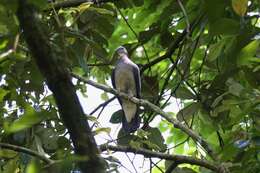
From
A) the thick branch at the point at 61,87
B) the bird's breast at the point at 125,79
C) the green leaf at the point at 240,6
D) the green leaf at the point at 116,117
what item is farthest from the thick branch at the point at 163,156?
the bird's breast at the point at 125,79

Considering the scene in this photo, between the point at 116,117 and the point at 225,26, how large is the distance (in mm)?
1947

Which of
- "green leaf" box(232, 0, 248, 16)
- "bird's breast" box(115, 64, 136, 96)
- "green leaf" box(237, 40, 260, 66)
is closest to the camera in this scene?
"green leaf" box(237, 40, 260, 66)

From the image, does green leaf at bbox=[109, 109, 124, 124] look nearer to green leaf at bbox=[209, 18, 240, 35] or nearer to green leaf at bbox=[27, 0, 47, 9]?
green leaf at bbox=[209, 18, 240, 35]

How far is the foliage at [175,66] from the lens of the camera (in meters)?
2.85

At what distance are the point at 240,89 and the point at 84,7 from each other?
1102 millimetres

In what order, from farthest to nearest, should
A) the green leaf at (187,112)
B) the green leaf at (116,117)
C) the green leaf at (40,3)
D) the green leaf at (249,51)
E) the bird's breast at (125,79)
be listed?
the bird's breast at (125,79)
the green leaf at (116,117)
the green leaf at (187,112)
the green leaf at (249,51)
the green leaf at (40,3)

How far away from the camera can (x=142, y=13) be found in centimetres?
462

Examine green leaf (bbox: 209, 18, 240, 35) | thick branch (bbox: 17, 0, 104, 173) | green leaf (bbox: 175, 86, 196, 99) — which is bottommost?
thick branch (bbox: 17, 0, 104, 173)

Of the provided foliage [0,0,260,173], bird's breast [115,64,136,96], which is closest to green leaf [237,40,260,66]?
foliage [0,0,260,173]

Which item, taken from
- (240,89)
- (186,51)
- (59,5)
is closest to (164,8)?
(186,51)

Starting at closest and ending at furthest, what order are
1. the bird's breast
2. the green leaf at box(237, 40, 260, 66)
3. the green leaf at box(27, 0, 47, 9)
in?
the green leaf at box(27, 0, 47, 9) → the green leaf at box(237, 40, 260, 66) → the bird's breast

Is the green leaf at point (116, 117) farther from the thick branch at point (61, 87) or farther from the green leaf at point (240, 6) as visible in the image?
the thick branch at point (61, 87)

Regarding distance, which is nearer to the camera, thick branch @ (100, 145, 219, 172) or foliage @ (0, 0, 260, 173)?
foliage @ (0, 0, 260, 173)

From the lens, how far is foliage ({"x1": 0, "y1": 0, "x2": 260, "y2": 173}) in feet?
9.34
